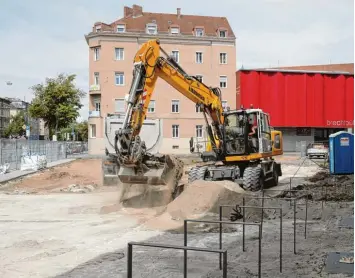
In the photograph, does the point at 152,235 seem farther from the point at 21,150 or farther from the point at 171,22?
the point at 171,22

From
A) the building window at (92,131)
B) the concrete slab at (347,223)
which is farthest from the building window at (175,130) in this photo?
the concrete slab at (347,223)

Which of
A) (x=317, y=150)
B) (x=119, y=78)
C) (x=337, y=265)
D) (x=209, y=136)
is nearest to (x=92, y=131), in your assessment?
(x=119, y=78)

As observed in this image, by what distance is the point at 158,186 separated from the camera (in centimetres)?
1292

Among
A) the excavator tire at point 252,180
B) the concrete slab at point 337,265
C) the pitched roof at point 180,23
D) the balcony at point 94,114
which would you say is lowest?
the concrete slab at point 337,265

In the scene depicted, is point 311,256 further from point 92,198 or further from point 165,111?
point 165,111

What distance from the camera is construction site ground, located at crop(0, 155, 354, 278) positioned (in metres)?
6.61

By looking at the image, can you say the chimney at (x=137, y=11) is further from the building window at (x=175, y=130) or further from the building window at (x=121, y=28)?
the building window at (x=175, y=130)

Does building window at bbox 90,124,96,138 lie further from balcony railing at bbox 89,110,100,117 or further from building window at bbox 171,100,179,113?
building window at bbox 171,100,179,113

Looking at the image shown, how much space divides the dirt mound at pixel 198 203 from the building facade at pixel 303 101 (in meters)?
28.2

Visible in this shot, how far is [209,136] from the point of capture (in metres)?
15.2

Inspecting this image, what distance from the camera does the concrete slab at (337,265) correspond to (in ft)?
19.7

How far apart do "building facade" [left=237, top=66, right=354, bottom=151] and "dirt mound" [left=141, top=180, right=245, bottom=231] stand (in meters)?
28.2

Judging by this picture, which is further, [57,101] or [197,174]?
[57,101]

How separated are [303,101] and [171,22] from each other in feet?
69.6
